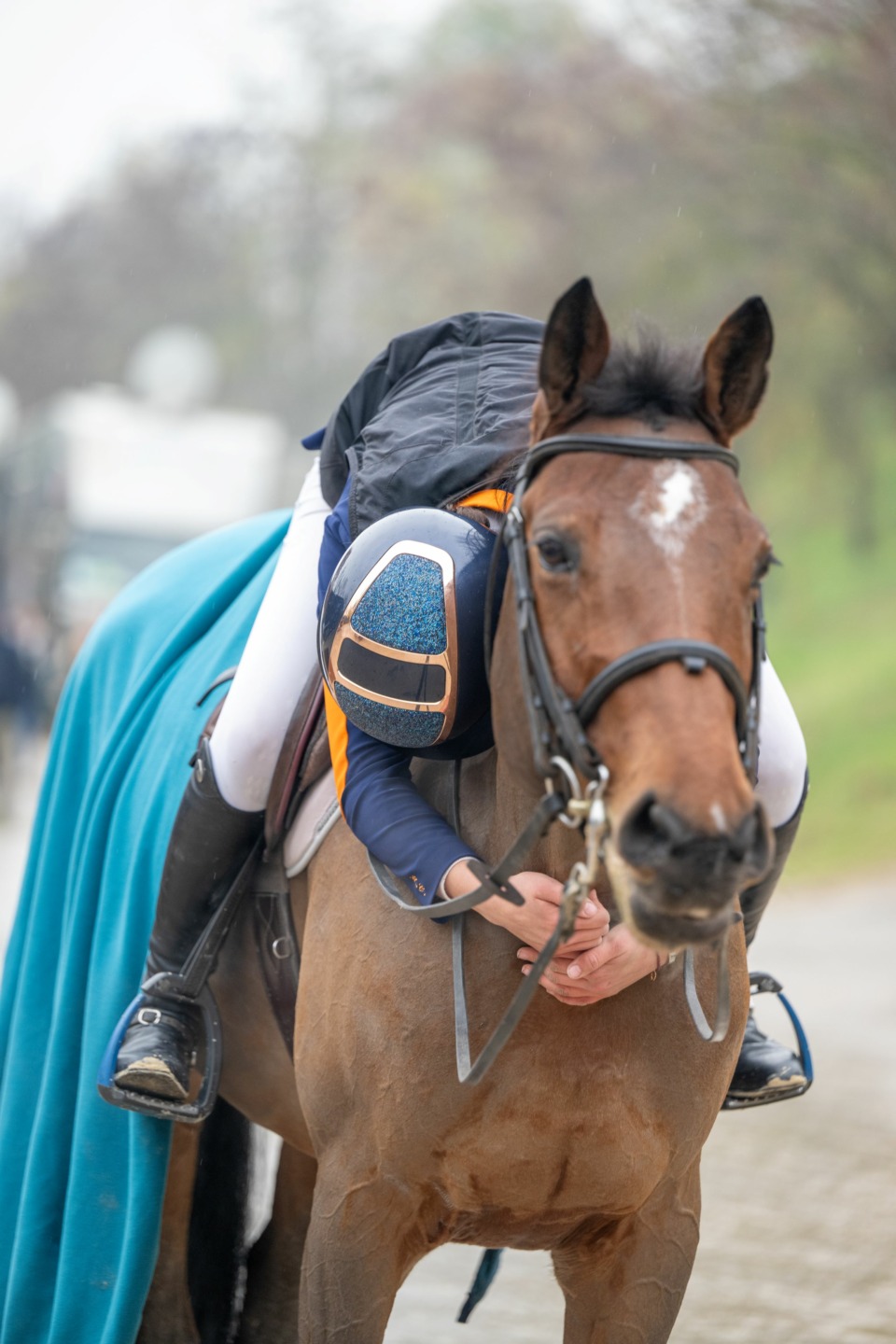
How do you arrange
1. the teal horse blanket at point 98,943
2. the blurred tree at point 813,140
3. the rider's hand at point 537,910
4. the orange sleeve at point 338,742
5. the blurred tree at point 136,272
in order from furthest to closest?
the blurred tree at point 136,272, the blurred tree at point 813,140, the teal horse blanket at point 98,943, the orange sleeve at point 338,742, the rider's hand at point 537,910

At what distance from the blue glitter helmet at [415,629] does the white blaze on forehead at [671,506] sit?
465mm

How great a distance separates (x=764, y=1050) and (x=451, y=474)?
1.64 metres

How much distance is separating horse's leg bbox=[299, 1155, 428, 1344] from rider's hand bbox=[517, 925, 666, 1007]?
527mm

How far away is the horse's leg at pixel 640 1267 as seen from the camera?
2990mm

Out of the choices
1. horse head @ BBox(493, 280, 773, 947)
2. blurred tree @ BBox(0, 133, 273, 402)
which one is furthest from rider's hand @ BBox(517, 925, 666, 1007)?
blurred tree @ BBox(0, 133, 273, 402)

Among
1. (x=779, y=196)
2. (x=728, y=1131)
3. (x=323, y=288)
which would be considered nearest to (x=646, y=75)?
(x=779, y=196)

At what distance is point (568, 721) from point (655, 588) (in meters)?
0.24

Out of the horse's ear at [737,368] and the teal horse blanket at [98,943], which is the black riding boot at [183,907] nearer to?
the teal horse blanket at [98,943]

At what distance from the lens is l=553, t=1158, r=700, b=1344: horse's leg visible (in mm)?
2990

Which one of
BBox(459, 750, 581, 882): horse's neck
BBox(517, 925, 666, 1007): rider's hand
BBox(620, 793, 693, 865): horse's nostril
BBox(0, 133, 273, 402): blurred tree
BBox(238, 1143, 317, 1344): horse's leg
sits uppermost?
BBox(0, 133, 273, 402): blurred tree

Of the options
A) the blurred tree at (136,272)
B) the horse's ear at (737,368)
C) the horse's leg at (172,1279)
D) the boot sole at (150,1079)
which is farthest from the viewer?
the blurred tree at (136,272)

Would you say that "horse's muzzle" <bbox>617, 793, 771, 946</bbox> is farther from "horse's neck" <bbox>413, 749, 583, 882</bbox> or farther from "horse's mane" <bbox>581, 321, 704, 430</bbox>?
"horse's mane" <bbox>581, 321, 704, 430</bbox>

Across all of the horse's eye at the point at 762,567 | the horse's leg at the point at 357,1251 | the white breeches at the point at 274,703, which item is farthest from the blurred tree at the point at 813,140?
the horse's leg at the point at 357,1251

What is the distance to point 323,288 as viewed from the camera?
126 ft
